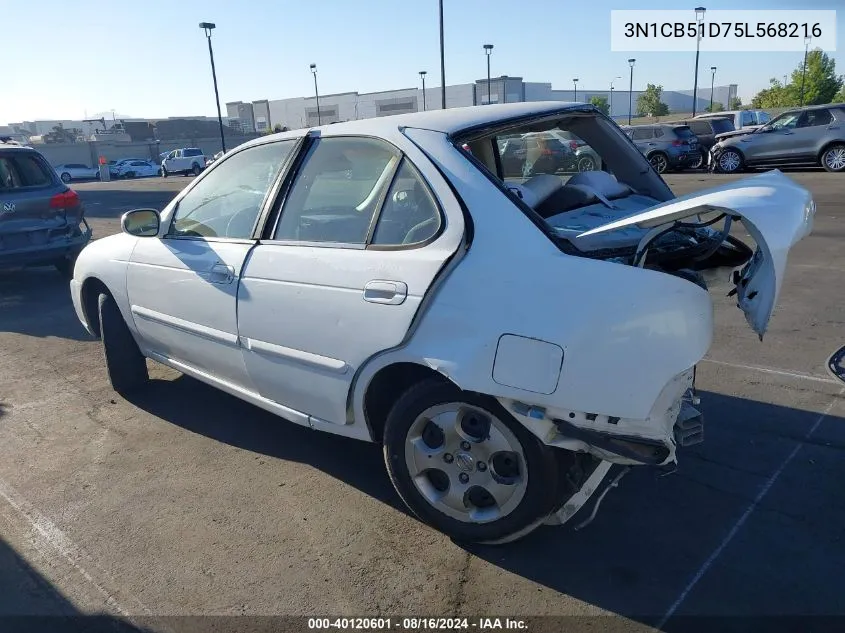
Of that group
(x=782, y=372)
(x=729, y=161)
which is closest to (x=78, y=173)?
(x=729, y=161)

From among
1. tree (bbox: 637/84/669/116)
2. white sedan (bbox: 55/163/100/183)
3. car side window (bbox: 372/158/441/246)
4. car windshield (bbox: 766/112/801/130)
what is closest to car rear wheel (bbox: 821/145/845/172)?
car windshield (bbox: 766/112/801/130)

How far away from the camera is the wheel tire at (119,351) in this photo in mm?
4699

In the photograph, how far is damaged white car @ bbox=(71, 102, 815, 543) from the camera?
8.07ft

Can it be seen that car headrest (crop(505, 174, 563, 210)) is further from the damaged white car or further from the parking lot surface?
the parking lot surface

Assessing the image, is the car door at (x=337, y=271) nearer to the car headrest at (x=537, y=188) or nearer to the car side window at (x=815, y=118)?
the car headrest at (x=537, y=188)

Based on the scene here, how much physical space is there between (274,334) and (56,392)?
2.65 m

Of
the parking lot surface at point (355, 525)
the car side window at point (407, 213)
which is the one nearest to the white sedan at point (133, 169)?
the parking lot surface at point (355, 525)

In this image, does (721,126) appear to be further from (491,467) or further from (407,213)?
(491,467)

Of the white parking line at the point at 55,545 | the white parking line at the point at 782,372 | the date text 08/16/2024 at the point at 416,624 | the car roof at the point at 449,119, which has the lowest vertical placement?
the date text 08/16/2024 at the point at 416,624

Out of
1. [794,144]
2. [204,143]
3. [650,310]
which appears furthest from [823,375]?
[204,143]

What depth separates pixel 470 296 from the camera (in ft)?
A: 8.68

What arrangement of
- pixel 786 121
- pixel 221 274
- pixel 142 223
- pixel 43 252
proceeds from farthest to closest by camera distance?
pixel 786 121 < pixel 43 252 < pixel 142 223 < pixel 221 274

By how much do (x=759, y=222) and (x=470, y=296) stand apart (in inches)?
41.2

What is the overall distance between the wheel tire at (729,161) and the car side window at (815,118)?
73.5 inches
